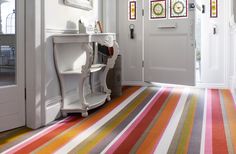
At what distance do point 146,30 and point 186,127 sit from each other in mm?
2523

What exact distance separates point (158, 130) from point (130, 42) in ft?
8.69

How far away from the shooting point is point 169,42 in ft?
14.7

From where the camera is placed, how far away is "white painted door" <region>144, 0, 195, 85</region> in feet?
14.0

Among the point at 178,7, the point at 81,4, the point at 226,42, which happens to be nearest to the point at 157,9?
the point at 178,7

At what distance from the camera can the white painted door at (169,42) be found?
4281 mm

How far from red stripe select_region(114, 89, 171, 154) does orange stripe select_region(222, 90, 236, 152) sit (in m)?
0.69

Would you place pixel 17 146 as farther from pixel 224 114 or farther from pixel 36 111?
pixel 224 114

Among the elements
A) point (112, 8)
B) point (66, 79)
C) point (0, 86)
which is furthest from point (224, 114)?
point (112, 8)

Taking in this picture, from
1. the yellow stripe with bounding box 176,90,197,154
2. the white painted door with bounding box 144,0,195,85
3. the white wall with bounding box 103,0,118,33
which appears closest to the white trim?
the yellow stripe with bounding box 176,90,197,154

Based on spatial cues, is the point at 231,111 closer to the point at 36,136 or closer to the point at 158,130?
the point at 158,130

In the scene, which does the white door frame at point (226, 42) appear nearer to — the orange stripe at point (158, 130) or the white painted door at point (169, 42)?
the white painted door at point (169, 42)

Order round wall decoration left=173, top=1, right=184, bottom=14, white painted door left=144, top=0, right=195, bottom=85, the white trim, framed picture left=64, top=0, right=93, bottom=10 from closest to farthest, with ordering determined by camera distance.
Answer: the white trim
framed picture left=64, top=0, right=93, bottom=10
white painted door left=144, top=0, right=195, bottom=85
round wall decoration left=173, top=1, right=184, bottom=14

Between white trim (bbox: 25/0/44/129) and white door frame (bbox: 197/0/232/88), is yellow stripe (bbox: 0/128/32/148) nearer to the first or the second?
white trim (bbox: 25/0/44/129)

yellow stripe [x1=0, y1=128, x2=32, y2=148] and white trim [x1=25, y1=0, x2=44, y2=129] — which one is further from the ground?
white trim [x1=25, y1=0, x2=44, y2=129]
